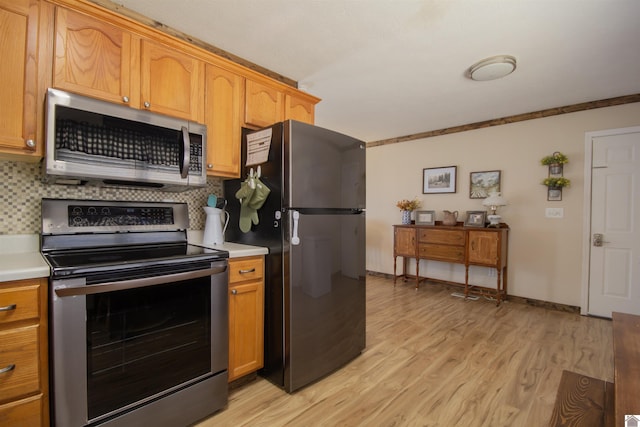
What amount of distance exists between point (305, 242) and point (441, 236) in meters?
2.90

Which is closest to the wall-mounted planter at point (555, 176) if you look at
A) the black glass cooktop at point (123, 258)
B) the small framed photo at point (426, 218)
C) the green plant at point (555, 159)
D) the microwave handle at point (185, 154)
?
the green plant at point (555, 159)

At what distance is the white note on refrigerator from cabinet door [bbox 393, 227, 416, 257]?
3.07m

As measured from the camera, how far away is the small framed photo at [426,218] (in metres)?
4.48

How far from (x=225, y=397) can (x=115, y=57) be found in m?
2.05

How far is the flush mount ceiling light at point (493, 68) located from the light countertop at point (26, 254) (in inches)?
92.8

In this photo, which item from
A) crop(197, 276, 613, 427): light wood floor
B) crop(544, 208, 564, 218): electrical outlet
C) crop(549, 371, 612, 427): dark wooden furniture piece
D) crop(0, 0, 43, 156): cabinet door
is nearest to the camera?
crop(549, 371, 612, 427): dark wooden furniture piece

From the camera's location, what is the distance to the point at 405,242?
4.56 meters

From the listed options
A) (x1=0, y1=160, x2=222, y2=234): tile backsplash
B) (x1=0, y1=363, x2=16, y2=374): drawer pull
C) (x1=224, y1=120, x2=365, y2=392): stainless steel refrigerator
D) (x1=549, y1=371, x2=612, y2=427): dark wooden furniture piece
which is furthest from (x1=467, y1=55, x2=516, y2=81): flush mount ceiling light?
(x1=0, y1=363, x2=16, y2=374): drawer pull

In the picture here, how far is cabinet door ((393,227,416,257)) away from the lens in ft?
14.7

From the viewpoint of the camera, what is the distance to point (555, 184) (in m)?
3.56

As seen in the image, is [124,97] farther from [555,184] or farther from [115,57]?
[555,184]

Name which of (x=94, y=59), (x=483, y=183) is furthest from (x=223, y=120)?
(x=483, y=183)

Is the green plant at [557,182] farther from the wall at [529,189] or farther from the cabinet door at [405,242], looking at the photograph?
the cabinet door at [405,242]

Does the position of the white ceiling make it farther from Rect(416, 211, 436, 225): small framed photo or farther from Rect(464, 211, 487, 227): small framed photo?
Rect(416, 211, 436, 225): small framed photo
